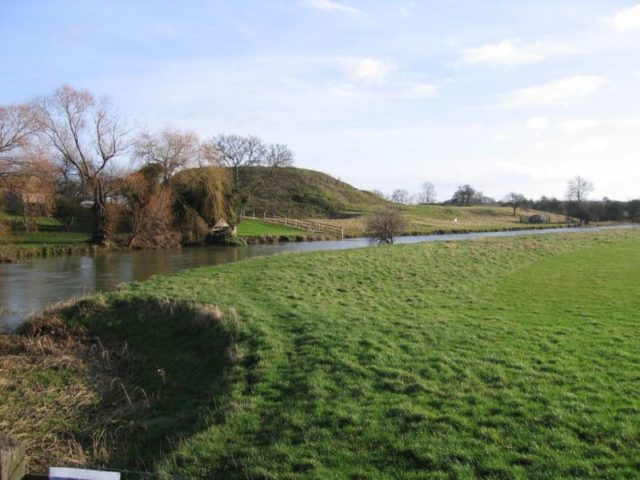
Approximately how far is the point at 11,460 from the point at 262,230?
5446cm

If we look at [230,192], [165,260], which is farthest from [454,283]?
[230,192]

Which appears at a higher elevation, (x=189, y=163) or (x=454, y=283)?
(x=189, y=163)

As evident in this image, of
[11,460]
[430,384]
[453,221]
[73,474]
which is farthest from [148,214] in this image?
[453,221]

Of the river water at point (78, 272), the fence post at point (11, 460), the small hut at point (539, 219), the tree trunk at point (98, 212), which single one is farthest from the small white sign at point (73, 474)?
the small hut at point (539, 219)

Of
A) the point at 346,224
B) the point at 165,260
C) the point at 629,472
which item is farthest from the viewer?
the point at 346,224

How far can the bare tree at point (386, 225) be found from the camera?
36.5 m

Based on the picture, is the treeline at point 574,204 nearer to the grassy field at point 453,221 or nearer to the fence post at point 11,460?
the grassy field at point 453,221

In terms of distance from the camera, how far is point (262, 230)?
57719 mm

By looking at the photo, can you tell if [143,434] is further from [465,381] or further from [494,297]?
[494,297]

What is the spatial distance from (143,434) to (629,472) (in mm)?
6360

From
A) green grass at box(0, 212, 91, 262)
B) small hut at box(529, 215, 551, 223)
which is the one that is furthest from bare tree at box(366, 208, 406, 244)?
small hut at box(529, 215, 551, 223)

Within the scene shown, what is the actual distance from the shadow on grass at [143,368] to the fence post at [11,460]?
2762 mm

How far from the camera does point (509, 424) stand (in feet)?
19.4

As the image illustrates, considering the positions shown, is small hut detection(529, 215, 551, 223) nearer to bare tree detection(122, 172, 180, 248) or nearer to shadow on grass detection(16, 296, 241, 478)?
bare tree detection(122, 172, 180, 248)
